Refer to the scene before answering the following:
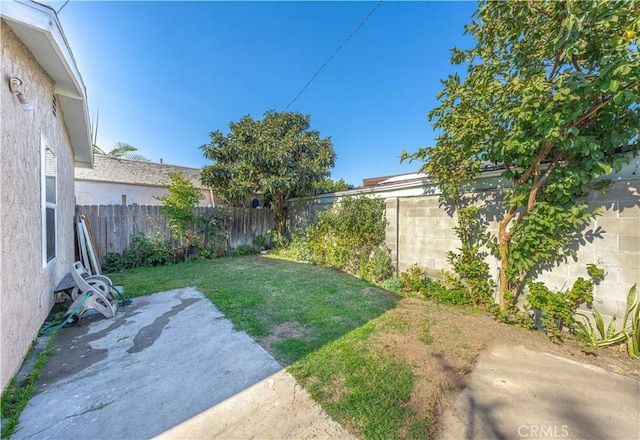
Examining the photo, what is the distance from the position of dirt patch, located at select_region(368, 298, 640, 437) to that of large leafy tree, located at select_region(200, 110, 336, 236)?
539 centimetres

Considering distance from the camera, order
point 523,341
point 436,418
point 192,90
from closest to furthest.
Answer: point 436,418 < point 523,341 < point 192,90

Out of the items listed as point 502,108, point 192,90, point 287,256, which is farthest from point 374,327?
point 192,90

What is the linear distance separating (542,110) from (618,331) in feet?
9.13

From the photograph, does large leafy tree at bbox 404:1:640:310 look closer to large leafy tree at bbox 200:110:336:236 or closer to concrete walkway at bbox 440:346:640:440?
concrete walkway at bbox 440:346:640:440

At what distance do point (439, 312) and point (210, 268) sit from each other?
5887 mm

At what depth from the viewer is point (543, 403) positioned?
2041 millimetres

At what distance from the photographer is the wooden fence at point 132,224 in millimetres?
6898

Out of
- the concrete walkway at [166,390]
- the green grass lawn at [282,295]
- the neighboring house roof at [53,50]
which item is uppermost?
the neighboring house roof at [53,50]

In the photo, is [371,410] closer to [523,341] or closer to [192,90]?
[523,341]

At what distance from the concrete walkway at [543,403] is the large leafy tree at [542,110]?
4.50ft

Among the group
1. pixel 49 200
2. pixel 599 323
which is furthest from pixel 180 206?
pixel 599 323

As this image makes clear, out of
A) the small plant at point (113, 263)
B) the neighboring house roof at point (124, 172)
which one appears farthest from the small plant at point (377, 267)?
the neighboring house roof at point (124, 172)

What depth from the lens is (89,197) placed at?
1143 cm

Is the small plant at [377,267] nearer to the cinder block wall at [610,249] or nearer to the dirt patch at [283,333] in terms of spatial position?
the cinder block wall at [610,249]
